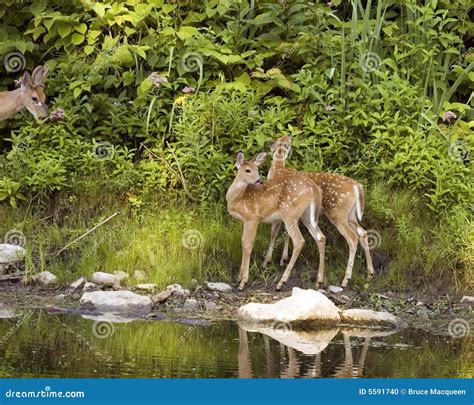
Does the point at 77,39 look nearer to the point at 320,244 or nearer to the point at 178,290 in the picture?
the point at 178,290

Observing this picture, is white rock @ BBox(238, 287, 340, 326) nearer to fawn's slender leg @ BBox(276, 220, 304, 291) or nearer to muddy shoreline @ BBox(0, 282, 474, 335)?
muddy shoreline @ BBox(0, 282, 474, 335)

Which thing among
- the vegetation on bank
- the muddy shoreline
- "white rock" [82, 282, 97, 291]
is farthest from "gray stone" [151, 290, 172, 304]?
"white rock" [82, 282, 97, 291]

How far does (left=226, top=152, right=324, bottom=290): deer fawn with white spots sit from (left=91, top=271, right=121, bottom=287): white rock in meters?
1.11

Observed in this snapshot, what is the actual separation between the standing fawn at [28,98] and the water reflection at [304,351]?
3844 millimetres

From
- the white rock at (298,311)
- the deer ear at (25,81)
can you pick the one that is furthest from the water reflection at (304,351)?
the deer ear at (25,81)

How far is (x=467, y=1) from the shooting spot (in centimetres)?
1358

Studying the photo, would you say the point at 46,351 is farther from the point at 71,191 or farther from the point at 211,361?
the point at 71,191

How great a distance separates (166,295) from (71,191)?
203 centimetres

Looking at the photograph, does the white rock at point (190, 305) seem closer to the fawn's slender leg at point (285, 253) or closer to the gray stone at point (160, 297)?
the gray stone at point (160, 297)

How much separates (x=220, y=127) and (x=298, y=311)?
114 inches

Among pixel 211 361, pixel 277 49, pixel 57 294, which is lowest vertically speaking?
pixel 57 294

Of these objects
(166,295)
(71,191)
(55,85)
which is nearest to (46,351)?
(166,295)

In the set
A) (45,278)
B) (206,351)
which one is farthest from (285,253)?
(206,351)

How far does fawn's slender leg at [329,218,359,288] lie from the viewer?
11805mm
